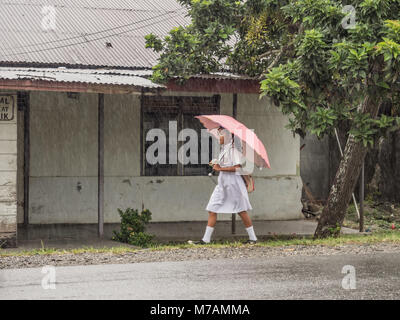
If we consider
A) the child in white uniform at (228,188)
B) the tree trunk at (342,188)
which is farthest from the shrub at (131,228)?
the tree trunk at (342,188)

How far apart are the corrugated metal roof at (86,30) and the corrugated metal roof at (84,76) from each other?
1.16 m

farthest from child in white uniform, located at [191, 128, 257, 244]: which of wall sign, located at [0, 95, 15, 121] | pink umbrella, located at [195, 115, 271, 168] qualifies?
wall sign, located at [0, 95, 15, 121]

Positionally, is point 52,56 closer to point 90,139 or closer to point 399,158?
point 90,139

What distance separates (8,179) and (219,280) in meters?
4.82

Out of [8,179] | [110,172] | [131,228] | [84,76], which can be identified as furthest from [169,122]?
[8,179]

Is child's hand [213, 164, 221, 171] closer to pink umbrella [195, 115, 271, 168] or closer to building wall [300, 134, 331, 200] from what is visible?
pink umbrella [195, 115, 271, 168]

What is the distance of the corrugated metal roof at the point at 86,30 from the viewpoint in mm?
13391

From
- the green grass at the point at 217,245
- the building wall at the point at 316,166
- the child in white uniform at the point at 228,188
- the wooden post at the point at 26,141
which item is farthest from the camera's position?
the building wall at the point at 316,166

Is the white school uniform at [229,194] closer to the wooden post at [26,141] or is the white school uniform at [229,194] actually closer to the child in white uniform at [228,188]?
the child in white uniform at [228,188]

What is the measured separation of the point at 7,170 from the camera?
10820 millimetres

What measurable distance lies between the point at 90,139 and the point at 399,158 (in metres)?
8.18

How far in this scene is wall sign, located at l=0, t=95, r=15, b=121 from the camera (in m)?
10.8

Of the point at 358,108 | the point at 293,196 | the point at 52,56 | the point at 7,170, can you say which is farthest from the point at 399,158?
the point at 7,170

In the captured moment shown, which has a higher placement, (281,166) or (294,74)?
(294,74)
